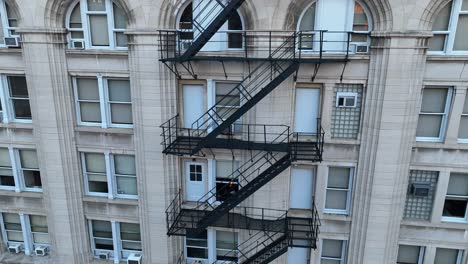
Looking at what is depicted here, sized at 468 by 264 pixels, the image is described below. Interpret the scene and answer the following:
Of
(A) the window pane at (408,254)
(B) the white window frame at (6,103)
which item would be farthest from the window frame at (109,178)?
(A) the window pane at (408,254)

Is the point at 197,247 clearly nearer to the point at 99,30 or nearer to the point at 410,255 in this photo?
the point at 410,255

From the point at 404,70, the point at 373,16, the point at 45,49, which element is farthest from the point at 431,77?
the point at 45,49

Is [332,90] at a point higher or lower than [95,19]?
lower

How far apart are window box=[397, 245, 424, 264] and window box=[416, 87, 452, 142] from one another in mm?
4764

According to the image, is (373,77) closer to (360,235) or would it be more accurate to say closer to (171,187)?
(360,235)

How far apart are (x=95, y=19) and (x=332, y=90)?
997 cm

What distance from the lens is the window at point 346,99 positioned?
13016mm

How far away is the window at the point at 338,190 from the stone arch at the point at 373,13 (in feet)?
18.5

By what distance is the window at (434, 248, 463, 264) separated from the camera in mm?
14234

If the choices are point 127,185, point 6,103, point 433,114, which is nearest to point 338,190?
point 433,114

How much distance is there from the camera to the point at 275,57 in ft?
41.7

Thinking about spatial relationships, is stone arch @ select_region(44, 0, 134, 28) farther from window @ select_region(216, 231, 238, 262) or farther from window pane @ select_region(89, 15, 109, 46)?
window @ select_region(216, 231, 238, 262)

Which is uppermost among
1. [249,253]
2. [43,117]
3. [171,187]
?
[43,117]

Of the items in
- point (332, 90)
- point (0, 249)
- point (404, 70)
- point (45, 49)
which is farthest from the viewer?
point (0, 249)
